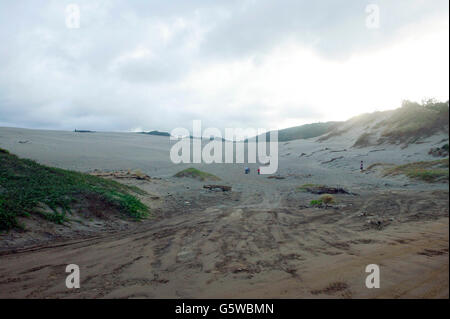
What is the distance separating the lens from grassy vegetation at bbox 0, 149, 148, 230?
613 cm

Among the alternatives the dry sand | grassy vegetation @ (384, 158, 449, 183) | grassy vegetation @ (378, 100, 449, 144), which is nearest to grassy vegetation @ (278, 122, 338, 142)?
grassy vegetation @ (378, 100, 449, 144)

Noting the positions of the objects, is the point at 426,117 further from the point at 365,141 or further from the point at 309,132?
the point at 309,132

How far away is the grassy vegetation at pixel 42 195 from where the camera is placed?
6134 millimetres

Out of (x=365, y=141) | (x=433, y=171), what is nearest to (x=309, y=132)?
(x=365, y=141)

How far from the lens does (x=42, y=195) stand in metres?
7.22

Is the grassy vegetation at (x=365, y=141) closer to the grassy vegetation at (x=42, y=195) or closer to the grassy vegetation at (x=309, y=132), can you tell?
the grassy vegetation at (x=42, y=195)

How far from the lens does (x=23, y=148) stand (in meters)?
36.1

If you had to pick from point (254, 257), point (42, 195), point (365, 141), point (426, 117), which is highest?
point (365, 141)

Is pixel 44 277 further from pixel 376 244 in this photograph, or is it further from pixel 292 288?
pixel 376 244

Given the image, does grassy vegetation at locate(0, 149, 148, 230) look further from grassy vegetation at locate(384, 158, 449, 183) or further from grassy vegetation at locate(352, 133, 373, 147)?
grassy vegetation at locate(352, 133, 373, 147)

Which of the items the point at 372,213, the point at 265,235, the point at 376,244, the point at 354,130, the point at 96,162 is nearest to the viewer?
the point at 376,244

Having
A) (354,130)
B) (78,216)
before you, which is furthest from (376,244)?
(354,130)

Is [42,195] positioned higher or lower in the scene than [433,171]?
lower
